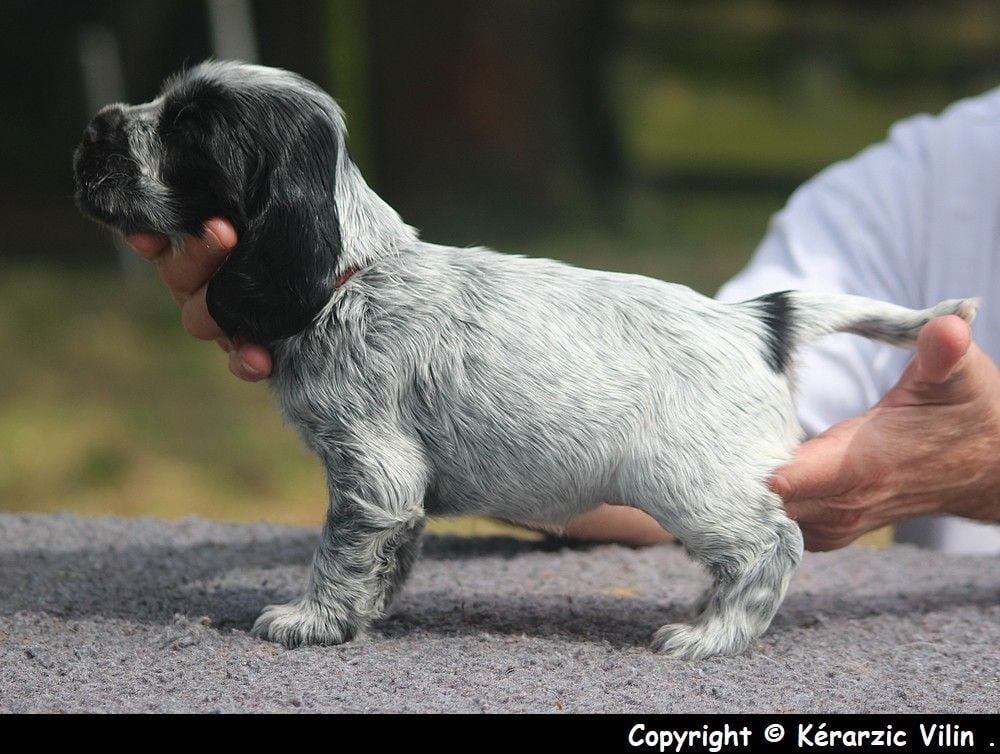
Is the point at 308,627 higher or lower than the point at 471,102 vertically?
lower

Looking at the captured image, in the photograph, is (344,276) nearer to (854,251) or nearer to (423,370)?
(423,370)

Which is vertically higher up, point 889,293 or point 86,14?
point 86,14

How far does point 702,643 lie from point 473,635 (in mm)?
441

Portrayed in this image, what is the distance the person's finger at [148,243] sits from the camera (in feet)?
7.32

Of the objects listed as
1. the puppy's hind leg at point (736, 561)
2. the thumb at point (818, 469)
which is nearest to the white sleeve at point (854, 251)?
the thumb at point (818, 469)

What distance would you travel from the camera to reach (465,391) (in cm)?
213

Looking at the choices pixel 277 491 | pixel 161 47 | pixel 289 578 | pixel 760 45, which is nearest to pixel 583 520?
pixel 289 578

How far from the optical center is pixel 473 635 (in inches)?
91.0

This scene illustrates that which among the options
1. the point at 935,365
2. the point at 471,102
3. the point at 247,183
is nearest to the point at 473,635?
the point at 247,183

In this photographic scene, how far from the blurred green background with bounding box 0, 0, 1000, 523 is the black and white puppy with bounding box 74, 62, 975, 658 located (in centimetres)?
318

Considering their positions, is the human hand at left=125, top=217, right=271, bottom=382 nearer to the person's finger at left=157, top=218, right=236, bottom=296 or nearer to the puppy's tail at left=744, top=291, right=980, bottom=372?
the person's finger at left=157, top=218, right=236, bottom=296
